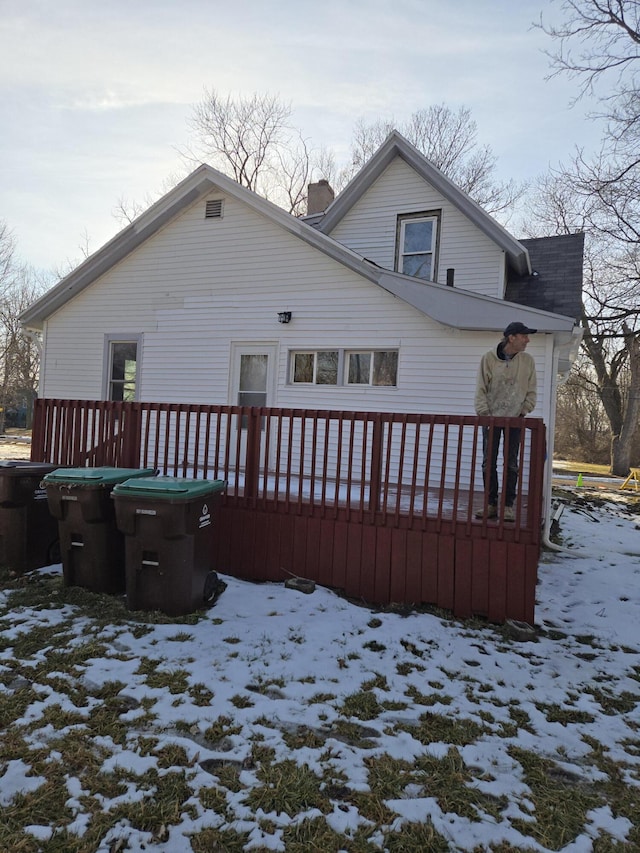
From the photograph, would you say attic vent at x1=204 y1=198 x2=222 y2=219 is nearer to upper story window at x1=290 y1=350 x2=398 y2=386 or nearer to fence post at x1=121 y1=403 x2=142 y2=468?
upper story window at x1=290 y1=350 x2=398 y2=386

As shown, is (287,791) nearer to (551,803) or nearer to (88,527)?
(551,803)

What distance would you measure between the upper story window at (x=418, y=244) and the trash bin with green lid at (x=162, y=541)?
674cm

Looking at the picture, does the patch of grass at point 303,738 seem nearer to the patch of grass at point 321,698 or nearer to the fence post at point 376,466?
the patch of grass at point 321,698

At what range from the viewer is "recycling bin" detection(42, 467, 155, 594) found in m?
3.97

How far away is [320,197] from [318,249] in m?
5.01

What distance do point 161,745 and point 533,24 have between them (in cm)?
1913

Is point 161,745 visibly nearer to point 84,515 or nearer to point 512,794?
point 512,794

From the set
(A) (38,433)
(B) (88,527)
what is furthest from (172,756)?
(A) (38,433)

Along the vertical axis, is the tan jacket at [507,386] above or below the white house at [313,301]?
below

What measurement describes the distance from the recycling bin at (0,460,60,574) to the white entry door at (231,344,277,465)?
12.8 feet

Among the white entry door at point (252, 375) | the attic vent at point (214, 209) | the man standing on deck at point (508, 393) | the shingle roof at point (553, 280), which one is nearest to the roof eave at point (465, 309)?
the shingle roof at point (553, 280)

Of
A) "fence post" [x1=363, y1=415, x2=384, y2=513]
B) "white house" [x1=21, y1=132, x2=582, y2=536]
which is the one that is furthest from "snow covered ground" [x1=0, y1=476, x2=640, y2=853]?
"white house" [x1=21, y1=132, x2=582, y2=536]

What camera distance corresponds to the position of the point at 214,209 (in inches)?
332

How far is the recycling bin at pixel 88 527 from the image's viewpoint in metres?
3.97
